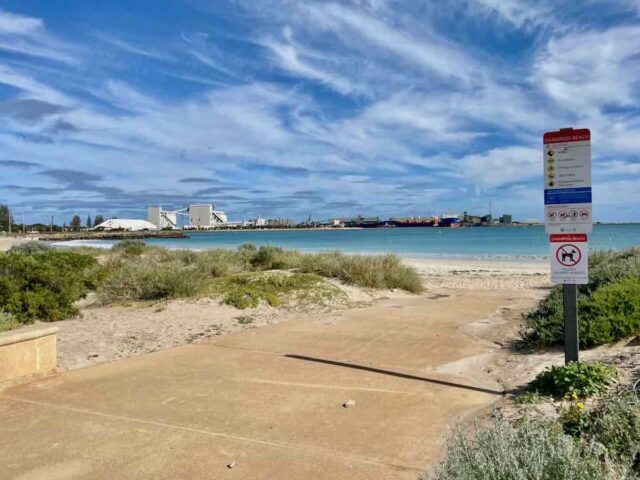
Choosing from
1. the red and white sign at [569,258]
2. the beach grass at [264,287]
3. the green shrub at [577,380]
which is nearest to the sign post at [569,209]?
the red and white sign at [569,258]

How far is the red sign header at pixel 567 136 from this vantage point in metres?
4.73

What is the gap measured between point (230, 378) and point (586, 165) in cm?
405

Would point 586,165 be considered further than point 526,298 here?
No

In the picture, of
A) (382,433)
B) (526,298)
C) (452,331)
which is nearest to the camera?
(382,433)

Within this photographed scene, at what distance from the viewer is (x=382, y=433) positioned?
414cm

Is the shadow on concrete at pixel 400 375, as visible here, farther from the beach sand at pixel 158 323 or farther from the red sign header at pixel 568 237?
the beach sand at pixel 158 323

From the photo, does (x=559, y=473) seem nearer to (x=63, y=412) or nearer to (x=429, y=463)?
(x=429, y=463)

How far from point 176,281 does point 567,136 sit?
8.84 metres

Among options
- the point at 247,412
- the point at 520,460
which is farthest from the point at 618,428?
the point at 247,412

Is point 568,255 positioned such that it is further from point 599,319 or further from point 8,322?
point 8,322

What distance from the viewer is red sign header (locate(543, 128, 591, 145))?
4.73 meters

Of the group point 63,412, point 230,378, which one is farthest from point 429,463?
point 63,412

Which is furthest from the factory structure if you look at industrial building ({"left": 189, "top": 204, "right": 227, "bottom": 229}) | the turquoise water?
the turquoise water

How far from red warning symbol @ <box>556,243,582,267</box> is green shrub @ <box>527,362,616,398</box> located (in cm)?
90
